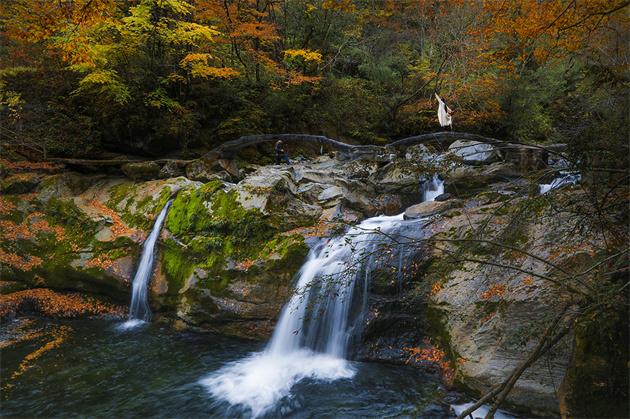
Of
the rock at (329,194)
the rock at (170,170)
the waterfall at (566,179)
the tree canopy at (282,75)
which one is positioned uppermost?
the tree canopy at (282,75)

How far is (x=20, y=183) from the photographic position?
35.6 ft

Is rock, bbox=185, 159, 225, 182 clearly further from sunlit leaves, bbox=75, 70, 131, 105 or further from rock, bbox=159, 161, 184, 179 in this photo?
sunlit leaves, bbox=75, 70, 131, 105

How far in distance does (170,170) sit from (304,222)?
5.26 m

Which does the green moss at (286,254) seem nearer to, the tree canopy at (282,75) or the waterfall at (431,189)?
the waterfall at (431,189)

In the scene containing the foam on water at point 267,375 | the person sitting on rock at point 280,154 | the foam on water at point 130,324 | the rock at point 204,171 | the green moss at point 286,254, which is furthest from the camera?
the person sitting on rock at point 280,154

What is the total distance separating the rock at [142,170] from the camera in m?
11.6

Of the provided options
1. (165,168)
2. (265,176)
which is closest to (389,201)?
(265,176)

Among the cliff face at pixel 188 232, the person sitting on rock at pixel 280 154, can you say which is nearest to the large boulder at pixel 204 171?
the cliff face at pixel 188 232

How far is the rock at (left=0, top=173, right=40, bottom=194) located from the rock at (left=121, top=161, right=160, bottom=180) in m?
2.44

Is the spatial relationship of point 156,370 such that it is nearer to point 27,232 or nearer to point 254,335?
point 254,335

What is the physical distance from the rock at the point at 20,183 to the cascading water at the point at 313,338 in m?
8.52

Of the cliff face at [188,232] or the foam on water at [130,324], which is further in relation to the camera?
the foam on water at [130,324]

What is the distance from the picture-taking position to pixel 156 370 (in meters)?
6.64

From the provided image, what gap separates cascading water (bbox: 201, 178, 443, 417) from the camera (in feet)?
20.1
